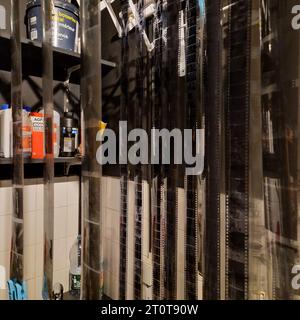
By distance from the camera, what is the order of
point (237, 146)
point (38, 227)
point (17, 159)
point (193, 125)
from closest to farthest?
point (237, 146)
point (193, 125)
point (17, 159)
point (38, 227)

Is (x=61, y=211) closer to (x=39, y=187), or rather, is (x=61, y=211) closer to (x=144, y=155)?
(x=39, y=187)

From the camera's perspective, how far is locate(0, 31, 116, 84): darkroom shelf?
82 centimetres

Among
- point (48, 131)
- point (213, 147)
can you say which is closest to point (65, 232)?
point (48, 131)

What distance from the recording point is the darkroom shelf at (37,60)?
0.82 metres

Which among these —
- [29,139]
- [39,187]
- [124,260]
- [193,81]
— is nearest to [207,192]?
[193,81]

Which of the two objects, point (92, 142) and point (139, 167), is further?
point (139, 167)

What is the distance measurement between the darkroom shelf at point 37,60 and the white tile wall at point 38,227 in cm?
50

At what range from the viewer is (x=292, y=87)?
432 mm

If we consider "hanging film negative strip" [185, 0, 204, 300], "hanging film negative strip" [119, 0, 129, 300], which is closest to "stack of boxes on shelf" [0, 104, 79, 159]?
"hanging film negative strip" [119, 0, 129, 300]

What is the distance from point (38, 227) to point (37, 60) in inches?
29.5

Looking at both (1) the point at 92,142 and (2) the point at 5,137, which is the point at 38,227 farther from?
(1) the point at 92,142

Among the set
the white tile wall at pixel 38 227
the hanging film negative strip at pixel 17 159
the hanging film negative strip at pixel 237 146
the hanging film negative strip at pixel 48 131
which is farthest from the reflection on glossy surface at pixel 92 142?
the white tile wall at pixel 38 227

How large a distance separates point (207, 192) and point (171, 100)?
0.96 ft

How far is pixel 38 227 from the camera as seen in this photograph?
109 cm
